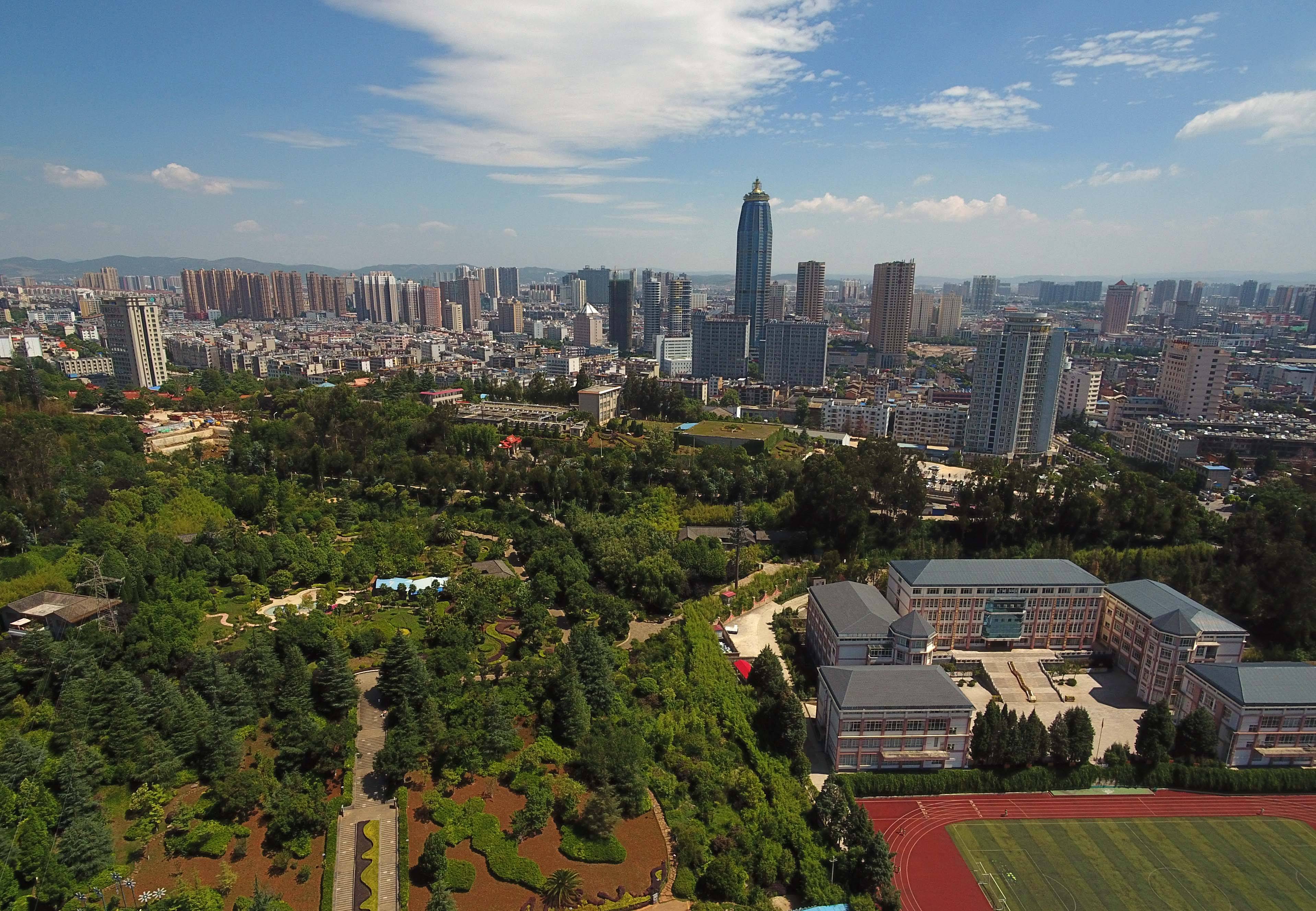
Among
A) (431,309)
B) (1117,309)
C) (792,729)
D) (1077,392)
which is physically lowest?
(792,729)

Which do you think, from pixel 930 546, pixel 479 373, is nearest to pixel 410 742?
pixel 930 546

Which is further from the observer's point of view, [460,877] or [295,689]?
[295,689]

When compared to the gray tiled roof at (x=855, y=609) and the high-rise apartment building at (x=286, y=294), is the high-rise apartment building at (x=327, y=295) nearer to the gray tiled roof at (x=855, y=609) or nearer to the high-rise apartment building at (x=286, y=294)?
the high-rise apartment building at (x=286, y=294)

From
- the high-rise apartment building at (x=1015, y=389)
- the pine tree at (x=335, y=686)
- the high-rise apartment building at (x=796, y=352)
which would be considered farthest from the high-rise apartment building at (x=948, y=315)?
the pine tree at (x=335, y=686)

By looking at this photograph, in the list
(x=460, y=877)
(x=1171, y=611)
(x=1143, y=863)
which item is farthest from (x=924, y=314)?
(x=460, y=877)

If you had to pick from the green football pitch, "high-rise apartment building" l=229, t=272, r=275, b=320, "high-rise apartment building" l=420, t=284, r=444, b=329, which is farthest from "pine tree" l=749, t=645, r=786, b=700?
"high-rise apartment building" l=229, t=272, r=275, b=320

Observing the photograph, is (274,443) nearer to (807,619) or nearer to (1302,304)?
(807,619)

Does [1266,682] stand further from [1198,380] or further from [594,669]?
[1198,380]
